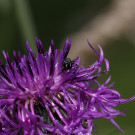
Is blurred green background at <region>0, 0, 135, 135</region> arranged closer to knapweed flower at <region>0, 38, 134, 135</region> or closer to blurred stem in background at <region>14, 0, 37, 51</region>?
blurred stem in background at <region>14, 0, 37, 51</region>

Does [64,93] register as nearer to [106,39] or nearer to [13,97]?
[13,97]

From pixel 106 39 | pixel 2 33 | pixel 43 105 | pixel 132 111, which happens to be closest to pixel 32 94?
pixel 43 105

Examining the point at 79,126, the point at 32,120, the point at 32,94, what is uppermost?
the point at 32,94

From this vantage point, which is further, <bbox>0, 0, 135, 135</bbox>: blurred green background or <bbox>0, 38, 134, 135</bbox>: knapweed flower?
<bbox>0, 0, 135, 135</bbox>: blurred green background

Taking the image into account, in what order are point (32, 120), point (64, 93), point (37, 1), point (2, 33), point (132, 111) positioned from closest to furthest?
point (32, 120) → point (64, 93) → point (132, 111) → point (2, 33) → point (37, 1)

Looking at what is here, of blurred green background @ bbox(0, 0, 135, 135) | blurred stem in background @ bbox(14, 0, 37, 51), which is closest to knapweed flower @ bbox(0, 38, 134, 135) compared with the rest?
blurred green background @ bbox(0, 0, 135, 135)

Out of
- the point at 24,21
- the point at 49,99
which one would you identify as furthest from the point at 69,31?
the point at 49,99

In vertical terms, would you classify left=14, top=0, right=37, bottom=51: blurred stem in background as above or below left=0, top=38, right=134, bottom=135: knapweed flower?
above
